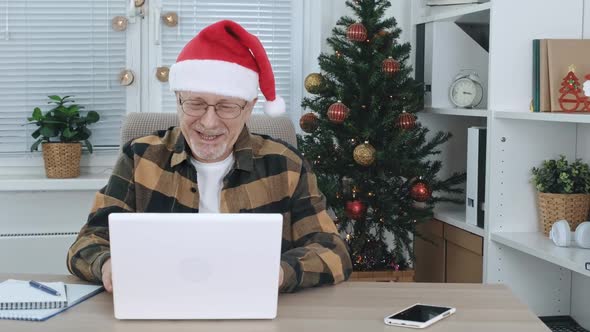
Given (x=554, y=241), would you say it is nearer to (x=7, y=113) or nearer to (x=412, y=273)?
(x=412, y=273)

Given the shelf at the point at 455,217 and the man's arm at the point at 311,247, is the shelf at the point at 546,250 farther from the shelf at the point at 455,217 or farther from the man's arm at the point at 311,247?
the man's arm at the point at 311,247

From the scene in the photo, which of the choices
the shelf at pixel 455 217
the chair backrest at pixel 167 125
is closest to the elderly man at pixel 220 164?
the chair backrest at pixel 167 125

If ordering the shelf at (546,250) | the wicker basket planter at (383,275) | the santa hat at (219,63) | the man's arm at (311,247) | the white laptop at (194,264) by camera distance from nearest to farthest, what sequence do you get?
the white laptop at (194,264)
the man's arm at (311,247)
the santa hat at (219,63)
the shelf at (546,250)
the wicker basket planter at (383,275)

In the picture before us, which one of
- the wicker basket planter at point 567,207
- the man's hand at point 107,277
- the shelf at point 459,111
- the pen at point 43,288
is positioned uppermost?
the shelf at point 459,111

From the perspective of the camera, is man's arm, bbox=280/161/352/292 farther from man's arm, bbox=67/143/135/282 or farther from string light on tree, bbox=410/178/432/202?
string light on tree, bbox=410/178/432/202

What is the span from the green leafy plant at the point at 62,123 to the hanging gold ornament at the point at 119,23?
0.33 meters

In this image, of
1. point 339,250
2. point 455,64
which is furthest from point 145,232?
point 455,64

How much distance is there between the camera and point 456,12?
9.48 ft

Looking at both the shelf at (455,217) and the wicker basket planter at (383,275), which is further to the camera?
the wicker basket planter at (383,275)

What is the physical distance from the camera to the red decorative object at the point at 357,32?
2.85 meters

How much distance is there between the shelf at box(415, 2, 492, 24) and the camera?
2706 millimetres

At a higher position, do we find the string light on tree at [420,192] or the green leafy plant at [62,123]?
the green leafy plant at [62,123]

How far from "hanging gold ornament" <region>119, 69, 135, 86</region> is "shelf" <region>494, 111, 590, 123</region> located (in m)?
1.43

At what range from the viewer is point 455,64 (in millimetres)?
3076
